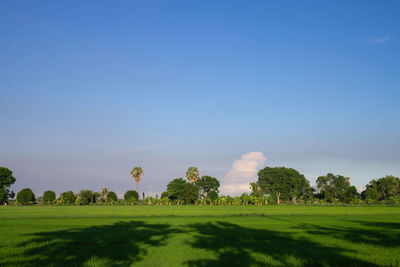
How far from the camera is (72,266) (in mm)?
10867

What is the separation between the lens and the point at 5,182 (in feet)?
386

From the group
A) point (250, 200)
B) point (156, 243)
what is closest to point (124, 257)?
point (156, 243)

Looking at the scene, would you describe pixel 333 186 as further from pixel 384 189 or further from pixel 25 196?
pixel 25 196

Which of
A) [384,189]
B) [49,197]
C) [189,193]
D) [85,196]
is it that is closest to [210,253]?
[189,193]

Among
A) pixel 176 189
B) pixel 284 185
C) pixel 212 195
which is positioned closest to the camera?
pixel 176 189

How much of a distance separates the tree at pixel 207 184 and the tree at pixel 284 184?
2139 cm

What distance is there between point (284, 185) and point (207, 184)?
3414 cm

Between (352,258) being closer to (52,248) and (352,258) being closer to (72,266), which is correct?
(72,266)

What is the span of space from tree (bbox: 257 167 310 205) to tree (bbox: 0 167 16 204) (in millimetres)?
103577

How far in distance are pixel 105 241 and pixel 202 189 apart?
129 m

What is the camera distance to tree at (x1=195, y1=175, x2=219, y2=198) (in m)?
144

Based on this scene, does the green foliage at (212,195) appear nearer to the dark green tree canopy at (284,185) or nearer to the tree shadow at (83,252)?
the dark green tree canopy at (284,185)

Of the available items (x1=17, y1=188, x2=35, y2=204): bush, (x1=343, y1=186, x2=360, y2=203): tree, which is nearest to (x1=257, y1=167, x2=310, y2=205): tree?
(x1=343, y1=186, x2=360, y2=203): tree

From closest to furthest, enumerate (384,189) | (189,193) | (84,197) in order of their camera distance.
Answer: (84,197) < (189,193) < (384,189)
